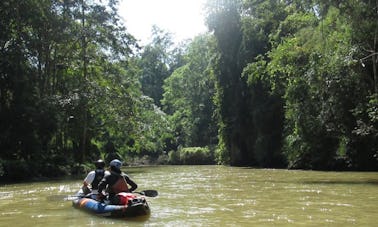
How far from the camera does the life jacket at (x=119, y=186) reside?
11.1 meters

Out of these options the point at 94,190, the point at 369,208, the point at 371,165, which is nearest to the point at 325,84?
the point at 371,165

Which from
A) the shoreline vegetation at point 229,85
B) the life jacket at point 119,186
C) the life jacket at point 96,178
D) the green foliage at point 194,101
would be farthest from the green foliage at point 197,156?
the life jacket at point 119,186

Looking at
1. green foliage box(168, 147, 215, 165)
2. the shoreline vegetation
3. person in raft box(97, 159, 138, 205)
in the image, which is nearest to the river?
person in raft box(97, 159, 138, 205)

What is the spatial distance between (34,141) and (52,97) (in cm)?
338

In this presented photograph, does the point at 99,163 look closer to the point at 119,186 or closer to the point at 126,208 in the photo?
the point at 119,186

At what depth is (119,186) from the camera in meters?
11.1

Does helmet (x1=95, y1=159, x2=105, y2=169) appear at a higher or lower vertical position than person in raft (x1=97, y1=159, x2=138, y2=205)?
higher

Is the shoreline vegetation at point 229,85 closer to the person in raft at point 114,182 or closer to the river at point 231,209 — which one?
the river at point 231,209

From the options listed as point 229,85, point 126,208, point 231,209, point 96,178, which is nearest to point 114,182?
point 126,208

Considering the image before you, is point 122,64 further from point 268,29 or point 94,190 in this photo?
point 94,190

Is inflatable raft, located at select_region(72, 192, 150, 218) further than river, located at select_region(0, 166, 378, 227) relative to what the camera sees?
Yes

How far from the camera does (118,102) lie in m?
31.0

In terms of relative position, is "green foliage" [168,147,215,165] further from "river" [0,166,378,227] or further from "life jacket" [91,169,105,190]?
"life jacket" [91,169,105,190]

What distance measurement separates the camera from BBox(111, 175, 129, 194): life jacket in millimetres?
11109
